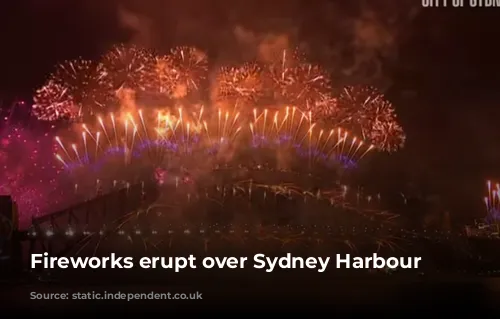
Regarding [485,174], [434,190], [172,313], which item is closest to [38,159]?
[172,313]

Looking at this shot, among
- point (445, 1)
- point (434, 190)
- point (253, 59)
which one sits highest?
point (445, 1)

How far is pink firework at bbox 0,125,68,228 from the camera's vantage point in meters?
7.12

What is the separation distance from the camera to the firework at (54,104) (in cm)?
729

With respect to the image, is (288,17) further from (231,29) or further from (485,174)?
(485,174)

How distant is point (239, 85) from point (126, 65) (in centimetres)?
121

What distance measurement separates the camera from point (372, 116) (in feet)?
24.7

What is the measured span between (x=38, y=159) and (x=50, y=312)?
5.69ft

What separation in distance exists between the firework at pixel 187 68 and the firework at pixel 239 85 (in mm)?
201

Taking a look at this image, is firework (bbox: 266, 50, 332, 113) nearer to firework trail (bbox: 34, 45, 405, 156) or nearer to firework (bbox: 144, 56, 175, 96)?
firework trail (bbox: 34, 45, 405, 156)

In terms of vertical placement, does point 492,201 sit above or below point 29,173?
below

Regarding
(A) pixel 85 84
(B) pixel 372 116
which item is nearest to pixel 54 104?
(A) pixel 85 84

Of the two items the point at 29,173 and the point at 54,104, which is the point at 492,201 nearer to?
the point at 54,104

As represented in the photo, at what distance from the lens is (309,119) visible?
7.54 m

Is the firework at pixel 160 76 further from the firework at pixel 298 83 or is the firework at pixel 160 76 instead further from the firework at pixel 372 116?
the firework at pixel 372 116
